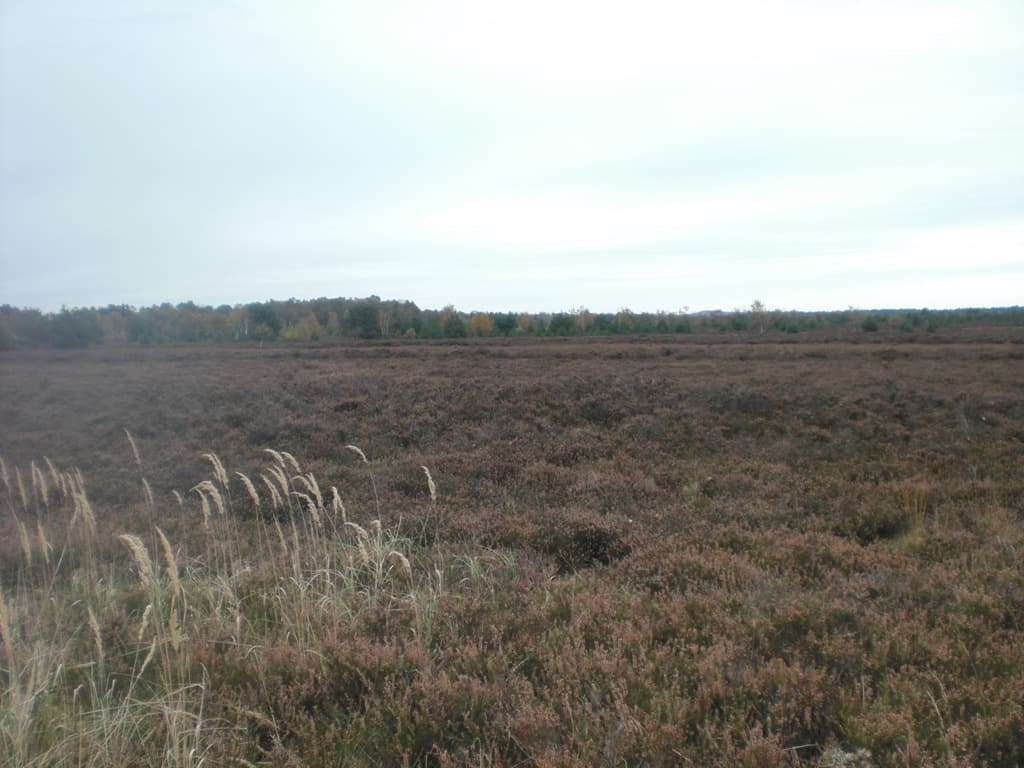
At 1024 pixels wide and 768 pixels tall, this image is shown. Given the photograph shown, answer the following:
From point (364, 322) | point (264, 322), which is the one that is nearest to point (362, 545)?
point (364, 322)

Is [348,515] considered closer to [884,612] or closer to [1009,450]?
[884,612]

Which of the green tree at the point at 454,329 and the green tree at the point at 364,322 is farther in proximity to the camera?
the green tree at the point at 454,329

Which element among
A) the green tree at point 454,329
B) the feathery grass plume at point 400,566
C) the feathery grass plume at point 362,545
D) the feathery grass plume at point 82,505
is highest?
the green tree at point 454,329

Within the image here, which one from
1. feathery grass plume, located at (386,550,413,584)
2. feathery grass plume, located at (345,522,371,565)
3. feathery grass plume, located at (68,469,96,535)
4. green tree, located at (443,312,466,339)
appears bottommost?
feathery grass plume, located at (386,550,413,584)

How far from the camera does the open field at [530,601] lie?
118 inches

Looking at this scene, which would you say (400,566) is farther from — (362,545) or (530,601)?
(530,601)

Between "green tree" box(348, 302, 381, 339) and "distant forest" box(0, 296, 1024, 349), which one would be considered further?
"green tree" box(348, 302, 381, 339)

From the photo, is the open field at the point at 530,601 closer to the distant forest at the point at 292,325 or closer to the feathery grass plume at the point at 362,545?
the feathery grass plume at the point at 362,545

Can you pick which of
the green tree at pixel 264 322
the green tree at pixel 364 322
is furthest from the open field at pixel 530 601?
the green tree at pixel 264 322

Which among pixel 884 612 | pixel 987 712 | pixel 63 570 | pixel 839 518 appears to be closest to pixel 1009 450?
pixel 839 518

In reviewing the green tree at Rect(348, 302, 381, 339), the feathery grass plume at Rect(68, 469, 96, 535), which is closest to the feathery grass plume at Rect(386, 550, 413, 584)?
the feathery grass plume at Rect(68, 469, 96, 535)

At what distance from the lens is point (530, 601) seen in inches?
179

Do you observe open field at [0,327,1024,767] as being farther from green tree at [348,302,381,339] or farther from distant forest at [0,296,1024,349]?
green tree at [348,302,381,339]

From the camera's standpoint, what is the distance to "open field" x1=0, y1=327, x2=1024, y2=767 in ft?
9.84
